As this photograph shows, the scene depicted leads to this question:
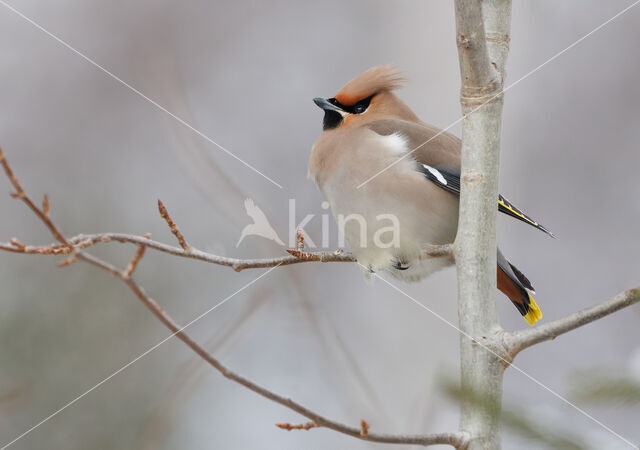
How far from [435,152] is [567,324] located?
5.04 ft

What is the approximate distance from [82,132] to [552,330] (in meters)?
4.33

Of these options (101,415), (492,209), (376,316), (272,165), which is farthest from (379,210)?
(272,165)

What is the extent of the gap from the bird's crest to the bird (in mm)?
256

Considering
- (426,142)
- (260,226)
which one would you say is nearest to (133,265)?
(426,142)

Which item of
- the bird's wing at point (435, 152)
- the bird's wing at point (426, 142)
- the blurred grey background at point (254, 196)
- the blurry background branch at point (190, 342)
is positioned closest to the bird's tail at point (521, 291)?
the bird's wing at point (435, 152)

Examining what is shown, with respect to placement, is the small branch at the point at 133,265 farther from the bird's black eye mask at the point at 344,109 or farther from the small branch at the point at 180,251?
the bird's black eye mask at the point at 344,109

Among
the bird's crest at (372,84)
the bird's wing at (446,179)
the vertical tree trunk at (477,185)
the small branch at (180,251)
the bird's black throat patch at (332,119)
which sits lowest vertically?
the small branch at (180,251)

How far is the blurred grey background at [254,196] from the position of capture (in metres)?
3.07

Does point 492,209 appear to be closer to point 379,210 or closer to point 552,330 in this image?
point 552,330

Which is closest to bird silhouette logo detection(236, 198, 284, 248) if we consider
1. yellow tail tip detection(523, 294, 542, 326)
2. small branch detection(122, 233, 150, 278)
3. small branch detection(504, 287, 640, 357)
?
yellow tail tip detection(523, 294, 542, 326)

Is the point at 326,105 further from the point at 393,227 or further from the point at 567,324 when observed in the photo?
the point at 567,324

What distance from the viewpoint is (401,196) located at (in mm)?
2730

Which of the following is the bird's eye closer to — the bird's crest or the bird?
the bird's crest

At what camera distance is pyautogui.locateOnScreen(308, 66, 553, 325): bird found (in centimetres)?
270
